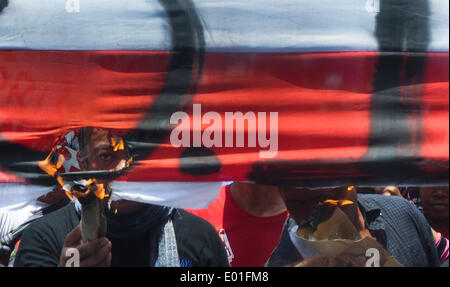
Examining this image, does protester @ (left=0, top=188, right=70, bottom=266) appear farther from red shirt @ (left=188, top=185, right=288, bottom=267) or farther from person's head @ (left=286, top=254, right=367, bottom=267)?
person's head @ (left=286, top=254, right=367, bottom=267)

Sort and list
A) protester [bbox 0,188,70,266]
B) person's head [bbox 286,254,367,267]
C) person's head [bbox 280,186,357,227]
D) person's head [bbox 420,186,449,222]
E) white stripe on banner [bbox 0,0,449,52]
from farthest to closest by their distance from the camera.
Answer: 1. person's head [bbox 420,186,449,222]
2. protester [bbox 0,188,70,266]
3. person's head [bbox 280,186,357,227]
4. white stripe on banner [bbox 0,0,449,52]
5. person's head [bbox 286,254,367,267]

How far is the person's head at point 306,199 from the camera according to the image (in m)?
2.08

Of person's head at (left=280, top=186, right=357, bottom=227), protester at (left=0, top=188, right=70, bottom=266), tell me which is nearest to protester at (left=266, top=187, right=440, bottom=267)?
person's head at (left=280, top=186, right=357, bottom=227)

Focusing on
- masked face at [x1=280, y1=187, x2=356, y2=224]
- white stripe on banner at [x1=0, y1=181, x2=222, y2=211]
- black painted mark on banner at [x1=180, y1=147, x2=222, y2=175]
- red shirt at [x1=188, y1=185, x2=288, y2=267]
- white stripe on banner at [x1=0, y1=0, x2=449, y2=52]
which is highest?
white stripe on banner at [x1=0, y1=0, x2=449, y2=52]

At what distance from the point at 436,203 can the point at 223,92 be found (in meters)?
1.00

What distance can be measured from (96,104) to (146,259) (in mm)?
512

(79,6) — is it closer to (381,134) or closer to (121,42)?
(121,42)

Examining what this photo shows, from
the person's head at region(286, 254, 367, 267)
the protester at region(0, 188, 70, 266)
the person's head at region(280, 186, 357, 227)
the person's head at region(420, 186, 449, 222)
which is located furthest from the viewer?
the person's head at region(420, 186, 449, 222)

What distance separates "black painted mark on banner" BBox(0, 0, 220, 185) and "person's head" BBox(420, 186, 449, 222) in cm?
94

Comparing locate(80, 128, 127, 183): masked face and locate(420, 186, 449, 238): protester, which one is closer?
locate(80, 128, 127, 183): masked face

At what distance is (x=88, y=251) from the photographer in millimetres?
1991

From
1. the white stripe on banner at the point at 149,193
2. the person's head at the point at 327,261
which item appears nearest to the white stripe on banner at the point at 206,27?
the white stripe on banner at the point at 149,193

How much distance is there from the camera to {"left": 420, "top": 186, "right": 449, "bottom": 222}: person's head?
2447 mm

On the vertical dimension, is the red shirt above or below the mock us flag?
below
